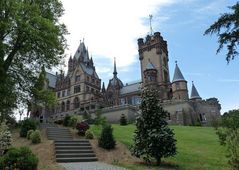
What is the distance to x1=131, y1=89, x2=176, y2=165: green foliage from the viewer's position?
17141mm

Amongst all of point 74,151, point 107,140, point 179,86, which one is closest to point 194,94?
point 179,86

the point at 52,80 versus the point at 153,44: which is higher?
the point at 153,44

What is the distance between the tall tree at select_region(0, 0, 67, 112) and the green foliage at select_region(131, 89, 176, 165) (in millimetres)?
10038

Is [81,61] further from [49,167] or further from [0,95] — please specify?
[49,167]

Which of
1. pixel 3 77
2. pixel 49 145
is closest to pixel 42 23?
pixel 3 77

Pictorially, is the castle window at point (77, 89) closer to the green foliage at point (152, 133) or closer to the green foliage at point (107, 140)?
the green foliage at point (107, 140)

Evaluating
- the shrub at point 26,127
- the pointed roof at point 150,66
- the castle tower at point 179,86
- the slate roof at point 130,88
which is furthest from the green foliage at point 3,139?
the slate roof at point 130,88

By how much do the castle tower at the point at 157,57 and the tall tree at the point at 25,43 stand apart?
4817 centimetres

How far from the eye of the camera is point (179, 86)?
6662 cm

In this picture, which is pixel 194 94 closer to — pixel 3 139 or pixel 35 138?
pixel 35 138

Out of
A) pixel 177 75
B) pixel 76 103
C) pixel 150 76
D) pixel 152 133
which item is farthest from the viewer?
pixel 76 103

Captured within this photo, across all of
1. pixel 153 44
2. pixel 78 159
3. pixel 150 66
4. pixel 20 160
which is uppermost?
pixel 153 44

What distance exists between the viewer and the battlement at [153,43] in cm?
7831

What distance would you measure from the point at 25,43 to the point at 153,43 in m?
58.6
